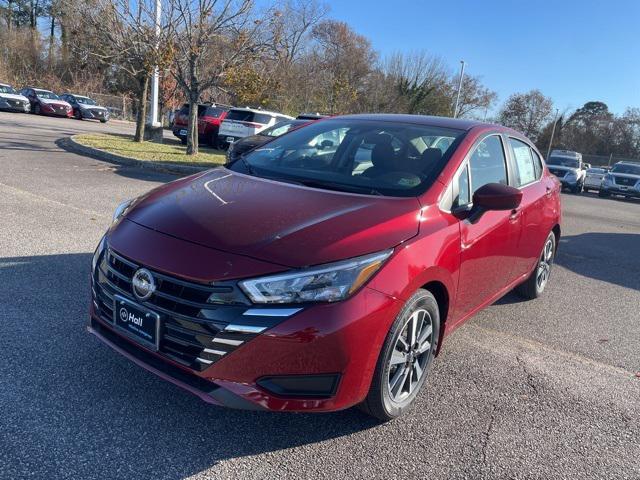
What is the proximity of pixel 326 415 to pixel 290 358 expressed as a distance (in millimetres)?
729

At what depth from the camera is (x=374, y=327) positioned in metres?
2.53

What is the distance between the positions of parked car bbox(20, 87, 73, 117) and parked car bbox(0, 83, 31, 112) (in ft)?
2.07

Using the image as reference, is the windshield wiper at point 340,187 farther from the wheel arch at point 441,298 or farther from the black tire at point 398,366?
the black tire at point 398,366

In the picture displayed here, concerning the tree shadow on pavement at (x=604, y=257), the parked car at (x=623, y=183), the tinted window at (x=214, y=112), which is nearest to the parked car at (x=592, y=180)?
the parked car at (x=623, y=183)

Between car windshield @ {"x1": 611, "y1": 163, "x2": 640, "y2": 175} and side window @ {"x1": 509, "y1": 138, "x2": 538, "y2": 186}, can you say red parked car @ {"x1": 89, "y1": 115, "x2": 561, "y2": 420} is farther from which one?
car windshield @ {"x1": 611, "y1": 163, "x2": 640, "y2": 175}

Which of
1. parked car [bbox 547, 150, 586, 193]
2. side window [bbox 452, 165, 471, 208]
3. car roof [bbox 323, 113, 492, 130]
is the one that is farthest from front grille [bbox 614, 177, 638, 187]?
A: side window [bbox 452, 165, 471, 208]

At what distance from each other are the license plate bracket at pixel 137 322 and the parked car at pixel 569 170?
76.8 feet

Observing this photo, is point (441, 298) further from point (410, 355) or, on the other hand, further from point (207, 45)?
point (207, 45)

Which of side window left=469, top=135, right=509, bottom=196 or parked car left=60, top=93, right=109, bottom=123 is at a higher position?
parked car left=60, top=93, right=109, bottom=123

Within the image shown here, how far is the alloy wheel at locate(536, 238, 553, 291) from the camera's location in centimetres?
532

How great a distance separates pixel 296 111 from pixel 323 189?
117ft

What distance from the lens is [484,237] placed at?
356 centimetres

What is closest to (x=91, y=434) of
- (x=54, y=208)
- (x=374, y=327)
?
(x=374, y=327)

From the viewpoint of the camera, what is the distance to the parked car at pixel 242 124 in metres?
18.9
